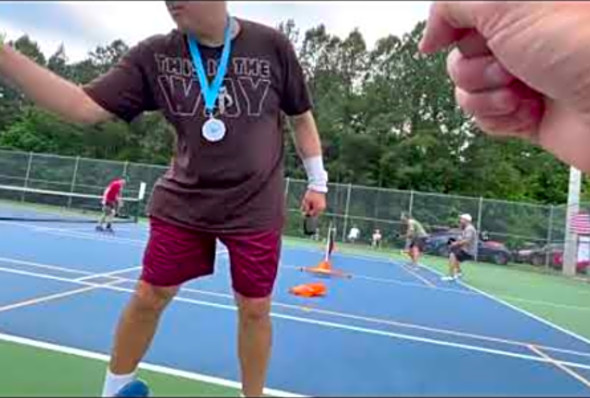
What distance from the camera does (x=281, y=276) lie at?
33.5ft

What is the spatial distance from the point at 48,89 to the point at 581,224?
2113 cm

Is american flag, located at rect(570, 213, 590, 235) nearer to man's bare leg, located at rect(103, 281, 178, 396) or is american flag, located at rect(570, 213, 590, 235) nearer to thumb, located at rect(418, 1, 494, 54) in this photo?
man's bare leg, located at rect(103, 281, 178, 396)

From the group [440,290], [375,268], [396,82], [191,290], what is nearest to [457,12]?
[191,290]

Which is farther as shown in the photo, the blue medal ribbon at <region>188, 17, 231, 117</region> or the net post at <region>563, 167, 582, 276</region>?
the net post at <region>563, 167, 582, 276</region>

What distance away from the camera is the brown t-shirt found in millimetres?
2248

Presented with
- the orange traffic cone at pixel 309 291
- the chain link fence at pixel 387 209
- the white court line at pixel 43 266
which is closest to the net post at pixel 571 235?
the chain link fence at pixel 387 209

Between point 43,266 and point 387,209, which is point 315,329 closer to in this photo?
point 43,266

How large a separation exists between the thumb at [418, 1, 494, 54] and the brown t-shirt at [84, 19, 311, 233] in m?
0.93

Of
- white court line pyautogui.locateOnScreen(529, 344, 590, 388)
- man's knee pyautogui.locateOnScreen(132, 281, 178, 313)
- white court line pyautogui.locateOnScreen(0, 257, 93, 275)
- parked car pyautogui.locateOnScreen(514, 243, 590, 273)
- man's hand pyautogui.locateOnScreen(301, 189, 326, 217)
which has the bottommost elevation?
white court line pyautogui.locateOnScreen(0, 257, 93, 275)

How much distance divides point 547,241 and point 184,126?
2376 centimetres

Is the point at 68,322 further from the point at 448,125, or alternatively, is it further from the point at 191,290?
the point at 448,125

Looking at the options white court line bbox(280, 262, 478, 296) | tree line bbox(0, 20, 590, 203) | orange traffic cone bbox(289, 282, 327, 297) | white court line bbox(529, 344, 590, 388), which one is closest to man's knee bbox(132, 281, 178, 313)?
white court line bbox(529, 344, 590, 388)

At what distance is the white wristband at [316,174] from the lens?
8.68 ft

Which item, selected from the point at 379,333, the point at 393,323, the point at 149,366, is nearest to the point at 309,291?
the point at 393,323
